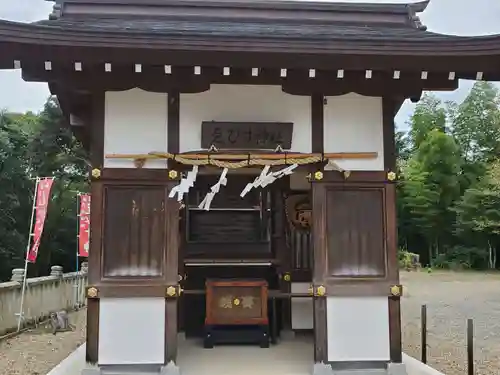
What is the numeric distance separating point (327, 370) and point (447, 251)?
2617 cm

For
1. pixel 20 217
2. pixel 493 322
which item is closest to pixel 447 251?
pixel 493 322

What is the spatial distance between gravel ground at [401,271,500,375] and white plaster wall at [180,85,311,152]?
3.76 meters

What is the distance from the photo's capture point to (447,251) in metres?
28.7

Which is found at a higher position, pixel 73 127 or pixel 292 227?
pixel 73 127

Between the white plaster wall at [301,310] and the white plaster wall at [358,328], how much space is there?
2015 millimetres

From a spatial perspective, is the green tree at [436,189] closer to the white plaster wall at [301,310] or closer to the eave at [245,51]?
the white plaster wall at [301,310]

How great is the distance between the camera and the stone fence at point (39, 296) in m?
9.93

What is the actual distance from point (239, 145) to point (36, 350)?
5.82 metres

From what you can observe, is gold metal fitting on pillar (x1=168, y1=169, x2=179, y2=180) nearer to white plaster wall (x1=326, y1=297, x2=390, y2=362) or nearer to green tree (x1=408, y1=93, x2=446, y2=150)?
white plaster wall (x1=326, y1=297, x2=390, y2=362)

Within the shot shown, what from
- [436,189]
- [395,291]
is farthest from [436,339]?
[436,189]

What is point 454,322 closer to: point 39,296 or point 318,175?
point 318,175

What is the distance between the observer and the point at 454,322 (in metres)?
10.5

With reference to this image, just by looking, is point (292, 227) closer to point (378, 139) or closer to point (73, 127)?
point (378, 139)

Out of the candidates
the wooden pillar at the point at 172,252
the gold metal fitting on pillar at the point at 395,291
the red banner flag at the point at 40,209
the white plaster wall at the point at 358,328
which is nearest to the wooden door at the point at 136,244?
the wooden pillar at the point at 172,252
